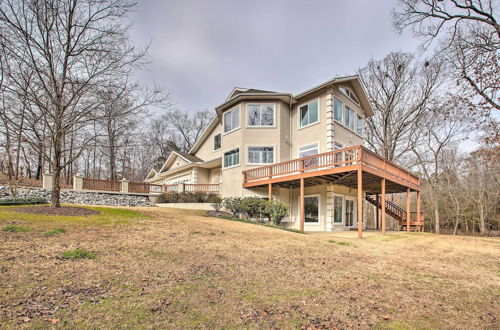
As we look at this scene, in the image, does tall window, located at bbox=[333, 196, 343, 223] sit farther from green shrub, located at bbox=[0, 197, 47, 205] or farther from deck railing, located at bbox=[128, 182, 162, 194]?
deck railing, located at bbox=[128, 182, 162, 194]

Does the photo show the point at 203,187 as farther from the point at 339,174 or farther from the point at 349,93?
the point at 349,93

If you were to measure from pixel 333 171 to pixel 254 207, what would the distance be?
4.62 meters

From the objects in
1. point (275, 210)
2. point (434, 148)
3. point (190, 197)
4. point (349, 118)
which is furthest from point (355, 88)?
point (434, 148)

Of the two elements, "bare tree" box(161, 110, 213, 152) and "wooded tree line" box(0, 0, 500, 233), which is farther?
"bare tree" box(161, 110, 213, 152)

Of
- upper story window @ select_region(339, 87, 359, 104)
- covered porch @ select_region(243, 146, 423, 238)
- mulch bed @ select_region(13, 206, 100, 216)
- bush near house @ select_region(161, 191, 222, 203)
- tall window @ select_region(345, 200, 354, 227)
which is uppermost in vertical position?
upper story window @ select_region(339, 87, 359, 104)

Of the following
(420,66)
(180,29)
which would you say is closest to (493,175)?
(420,66)

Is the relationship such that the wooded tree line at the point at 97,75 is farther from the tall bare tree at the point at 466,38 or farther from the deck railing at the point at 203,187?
the deck railing at the point at 203,187

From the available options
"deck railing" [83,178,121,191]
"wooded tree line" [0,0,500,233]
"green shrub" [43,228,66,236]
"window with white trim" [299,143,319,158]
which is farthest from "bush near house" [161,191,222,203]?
"green shrub" [43,228,66,236]

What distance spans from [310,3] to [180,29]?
670 cm

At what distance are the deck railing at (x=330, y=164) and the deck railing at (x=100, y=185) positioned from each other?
38.2ft

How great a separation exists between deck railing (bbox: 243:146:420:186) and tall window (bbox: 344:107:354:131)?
13.6ft

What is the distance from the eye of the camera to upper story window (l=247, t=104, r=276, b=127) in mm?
17188

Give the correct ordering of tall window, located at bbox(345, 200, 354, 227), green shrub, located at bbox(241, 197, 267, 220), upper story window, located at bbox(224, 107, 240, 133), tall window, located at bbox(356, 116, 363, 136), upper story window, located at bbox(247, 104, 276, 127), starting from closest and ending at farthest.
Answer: green shrub, located at bbox(241, 197, 267, 220), tall window, located at bbox(345, 200, 354, 227), upper story window, located at bbox(247, 104, 276, 127), upper story window, located at bbox(224, 107, 240, 133), tall window, located at bbox(356, 116, 363, 136)

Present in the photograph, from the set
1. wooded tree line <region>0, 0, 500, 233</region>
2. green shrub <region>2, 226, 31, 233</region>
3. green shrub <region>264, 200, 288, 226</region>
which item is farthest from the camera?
green shrub <region>264, 200, 288, 226</region>
